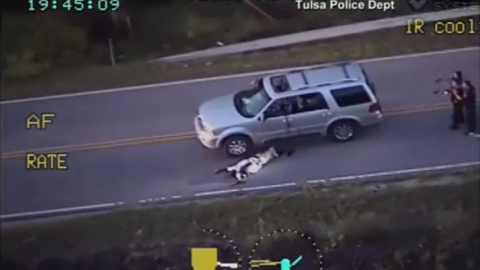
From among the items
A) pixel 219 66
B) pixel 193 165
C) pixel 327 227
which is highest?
pixel 219 66

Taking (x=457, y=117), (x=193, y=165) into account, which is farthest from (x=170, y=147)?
(x=457, y=117)

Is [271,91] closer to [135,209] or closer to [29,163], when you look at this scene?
[135,209]

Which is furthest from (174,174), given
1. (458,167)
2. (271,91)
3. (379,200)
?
(458,167)

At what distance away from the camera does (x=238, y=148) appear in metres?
1.39

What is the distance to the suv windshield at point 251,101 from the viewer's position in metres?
1.39

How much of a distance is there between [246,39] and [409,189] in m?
0.35

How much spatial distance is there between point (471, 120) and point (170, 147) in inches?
19.0

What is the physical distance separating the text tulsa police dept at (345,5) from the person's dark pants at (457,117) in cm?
19

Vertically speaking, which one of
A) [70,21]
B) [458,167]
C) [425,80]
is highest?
[70,21]

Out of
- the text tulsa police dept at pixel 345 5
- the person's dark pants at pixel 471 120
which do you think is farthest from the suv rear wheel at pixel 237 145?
the person's dark pants at pixel 471 120

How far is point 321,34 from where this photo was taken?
139 cm

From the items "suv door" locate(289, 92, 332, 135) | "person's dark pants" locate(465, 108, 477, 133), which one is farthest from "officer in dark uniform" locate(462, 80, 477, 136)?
"suv door" locate(289, 92, 332, 135)
